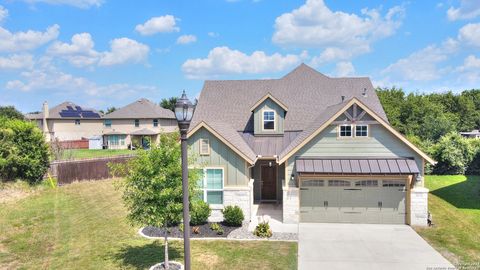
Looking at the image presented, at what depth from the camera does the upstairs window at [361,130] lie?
1725cm

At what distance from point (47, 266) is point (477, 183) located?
89.5ft

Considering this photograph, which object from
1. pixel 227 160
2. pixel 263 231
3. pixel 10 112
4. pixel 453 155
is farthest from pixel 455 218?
pixel 10 112

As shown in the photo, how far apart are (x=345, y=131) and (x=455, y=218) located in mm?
7333

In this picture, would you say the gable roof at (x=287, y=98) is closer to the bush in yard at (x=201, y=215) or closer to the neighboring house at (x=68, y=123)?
the bush in yard at (x=201, y=215)

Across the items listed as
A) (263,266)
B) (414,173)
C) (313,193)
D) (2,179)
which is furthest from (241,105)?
(2,179)

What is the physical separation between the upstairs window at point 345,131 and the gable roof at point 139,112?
40.5 m

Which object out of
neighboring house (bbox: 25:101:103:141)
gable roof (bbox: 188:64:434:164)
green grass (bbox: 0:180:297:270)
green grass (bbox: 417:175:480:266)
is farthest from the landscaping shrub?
neighboring house (bbox: 25:101:103:141)

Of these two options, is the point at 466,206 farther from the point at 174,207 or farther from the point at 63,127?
the point at 63,127

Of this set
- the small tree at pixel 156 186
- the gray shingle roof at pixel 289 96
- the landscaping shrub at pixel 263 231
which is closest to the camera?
the small tree at pixel 156 186

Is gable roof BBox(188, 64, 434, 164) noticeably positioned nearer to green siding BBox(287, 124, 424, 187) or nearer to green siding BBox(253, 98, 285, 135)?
green siding BBox(253, 98, 285, 135)

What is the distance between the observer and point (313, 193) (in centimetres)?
1766

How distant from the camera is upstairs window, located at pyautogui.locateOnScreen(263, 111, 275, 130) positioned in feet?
71.9

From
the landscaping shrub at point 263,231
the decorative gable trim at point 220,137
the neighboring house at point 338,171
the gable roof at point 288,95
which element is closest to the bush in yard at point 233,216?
the neighboring house at point 338,171

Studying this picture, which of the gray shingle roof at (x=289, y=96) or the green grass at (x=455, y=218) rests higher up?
the gray shingle roof at (x=289, y=96)
